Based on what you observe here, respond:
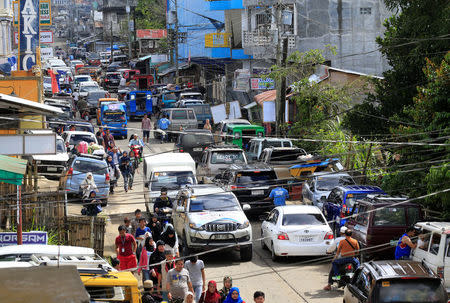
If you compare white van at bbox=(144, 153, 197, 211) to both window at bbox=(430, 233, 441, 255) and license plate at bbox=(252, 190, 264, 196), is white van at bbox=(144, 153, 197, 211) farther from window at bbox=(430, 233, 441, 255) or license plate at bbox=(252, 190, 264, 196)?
window at bbox=(430, 233, 441, 255)

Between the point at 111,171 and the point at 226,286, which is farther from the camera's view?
the point at 111,171

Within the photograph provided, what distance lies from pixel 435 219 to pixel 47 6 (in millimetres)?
39293

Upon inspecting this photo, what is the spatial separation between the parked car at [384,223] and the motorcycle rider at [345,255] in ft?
1.77

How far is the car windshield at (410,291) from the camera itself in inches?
460

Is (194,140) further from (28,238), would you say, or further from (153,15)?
(153,15)

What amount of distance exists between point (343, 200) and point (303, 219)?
209cm

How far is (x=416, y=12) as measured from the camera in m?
24.4

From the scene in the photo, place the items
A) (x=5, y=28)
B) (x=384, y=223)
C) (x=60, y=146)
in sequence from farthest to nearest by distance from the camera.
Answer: (x=5, y=28) → (x=60, y=146) → (x=384, y=223)

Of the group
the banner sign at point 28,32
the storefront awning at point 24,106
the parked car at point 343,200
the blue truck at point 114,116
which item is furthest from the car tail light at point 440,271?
the blue truck at point 114,116

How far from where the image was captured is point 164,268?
14945 millimetres

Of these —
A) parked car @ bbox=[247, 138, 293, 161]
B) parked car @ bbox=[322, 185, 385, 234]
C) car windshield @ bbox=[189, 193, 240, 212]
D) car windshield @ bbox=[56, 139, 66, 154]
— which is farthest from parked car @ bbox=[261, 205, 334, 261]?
car windshield @ bbox=[56, 139, 66, 154]

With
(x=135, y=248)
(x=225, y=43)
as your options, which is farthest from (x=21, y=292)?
(x=225, y=43)

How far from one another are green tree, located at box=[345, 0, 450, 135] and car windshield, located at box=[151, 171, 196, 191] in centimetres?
655

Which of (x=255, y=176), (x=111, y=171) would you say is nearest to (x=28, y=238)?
(x=255, y=176)
